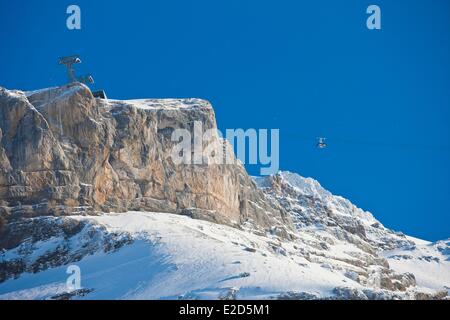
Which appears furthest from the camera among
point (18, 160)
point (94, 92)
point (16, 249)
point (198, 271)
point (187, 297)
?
point (94, 92)

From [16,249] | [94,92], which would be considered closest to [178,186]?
[94,92]

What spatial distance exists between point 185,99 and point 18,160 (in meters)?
39.5

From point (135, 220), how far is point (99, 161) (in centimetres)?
1165

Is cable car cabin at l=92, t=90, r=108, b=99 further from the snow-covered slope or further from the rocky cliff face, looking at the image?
the snow-covered slope

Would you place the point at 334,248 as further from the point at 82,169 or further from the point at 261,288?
the point at 261,288

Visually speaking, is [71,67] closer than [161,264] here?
No

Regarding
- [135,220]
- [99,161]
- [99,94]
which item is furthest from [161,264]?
[99,94]

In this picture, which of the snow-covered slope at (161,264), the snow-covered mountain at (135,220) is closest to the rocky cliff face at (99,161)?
the snow-covered mountain at (135,220)

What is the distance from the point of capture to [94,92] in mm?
132750

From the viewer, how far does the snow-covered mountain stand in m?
88.1

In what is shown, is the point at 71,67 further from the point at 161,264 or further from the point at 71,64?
the point at 161,264

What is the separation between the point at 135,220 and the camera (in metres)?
113

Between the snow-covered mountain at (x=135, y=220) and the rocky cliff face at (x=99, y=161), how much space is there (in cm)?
18

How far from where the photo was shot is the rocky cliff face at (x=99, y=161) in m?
113
